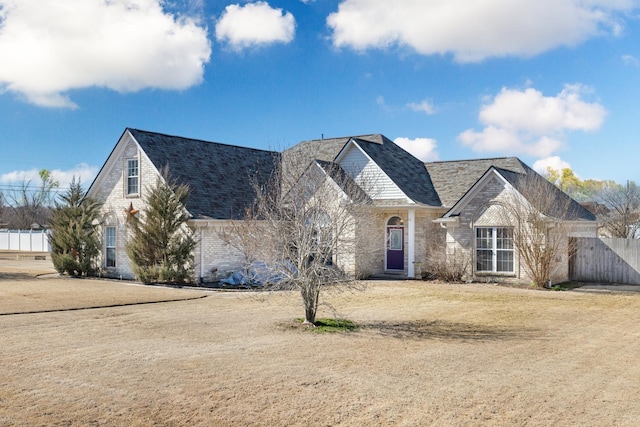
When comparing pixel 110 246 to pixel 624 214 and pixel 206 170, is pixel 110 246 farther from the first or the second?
pixel 624 214

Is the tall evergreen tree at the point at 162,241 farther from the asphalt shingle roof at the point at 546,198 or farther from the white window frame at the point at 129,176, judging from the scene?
the asphalt shingle roof at the point at 546,198

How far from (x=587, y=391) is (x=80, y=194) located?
75.2 ft

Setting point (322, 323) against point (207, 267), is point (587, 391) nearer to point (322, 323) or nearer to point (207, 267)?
point (322, 323)

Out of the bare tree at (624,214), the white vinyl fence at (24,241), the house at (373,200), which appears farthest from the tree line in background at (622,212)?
the white vinyl fence at (24,241)

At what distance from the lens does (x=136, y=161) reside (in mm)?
25047

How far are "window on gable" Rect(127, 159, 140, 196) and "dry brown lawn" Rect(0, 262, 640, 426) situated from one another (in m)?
9.40

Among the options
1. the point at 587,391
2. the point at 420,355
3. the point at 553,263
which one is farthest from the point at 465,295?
the point at 587,391

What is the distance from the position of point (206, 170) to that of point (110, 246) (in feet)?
17.9

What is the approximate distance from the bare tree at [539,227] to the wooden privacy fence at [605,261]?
3.74 ft

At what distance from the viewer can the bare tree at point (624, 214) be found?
126 feet

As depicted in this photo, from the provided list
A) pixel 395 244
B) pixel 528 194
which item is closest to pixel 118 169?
pixel 395 244

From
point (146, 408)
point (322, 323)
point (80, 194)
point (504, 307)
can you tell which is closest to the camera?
point (146, 408)

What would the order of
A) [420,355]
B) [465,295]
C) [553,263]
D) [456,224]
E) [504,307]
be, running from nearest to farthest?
1. [420,355]
2. [504,307]
3. [465,295]
4. [553,263]
5. [456,224]

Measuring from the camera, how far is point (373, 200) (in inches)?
1014
